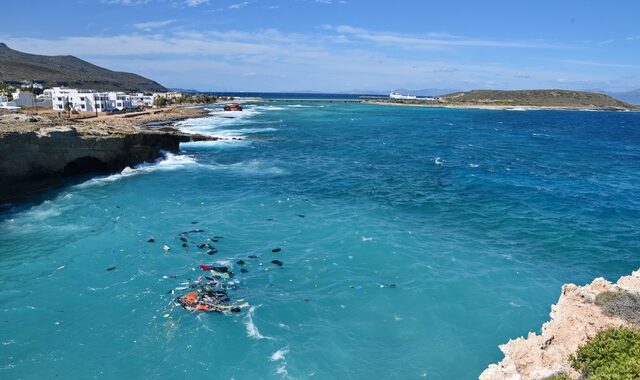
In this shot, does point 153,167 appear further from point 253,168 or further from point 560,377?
point 560,377

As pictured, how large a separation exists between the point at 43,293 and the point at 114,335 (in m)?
7.07

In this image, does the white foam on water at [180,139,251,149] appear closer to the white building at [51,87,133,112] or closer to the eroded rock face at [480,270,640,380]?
the white building at [51,87,133,112]

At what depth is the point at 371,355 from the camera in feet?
67.3

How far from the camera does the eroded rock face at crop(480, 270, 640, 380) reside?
1419 cm

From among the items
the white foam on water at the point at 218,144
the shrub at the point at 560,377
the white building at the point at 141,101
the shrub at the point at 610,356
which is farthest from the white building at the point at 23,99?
the shrub at the point at 610,356

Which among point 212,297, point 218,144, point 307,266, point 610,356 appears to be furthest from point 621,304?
point 218,144

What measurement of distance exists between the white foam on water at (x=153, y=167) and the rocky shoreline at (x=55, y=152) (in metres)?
1.18

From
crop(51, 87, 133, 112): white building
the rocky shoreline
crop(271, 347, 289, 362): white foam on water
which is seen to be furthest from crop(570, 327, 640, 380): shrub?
crop(51, 87, 133, 112): white building

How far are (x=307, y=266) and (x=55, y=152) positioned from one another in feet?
110

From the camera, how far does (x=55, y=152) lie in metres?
47.0

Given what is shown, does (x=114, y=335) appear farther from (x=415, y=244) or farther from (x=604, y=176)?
(x=604, y=176)

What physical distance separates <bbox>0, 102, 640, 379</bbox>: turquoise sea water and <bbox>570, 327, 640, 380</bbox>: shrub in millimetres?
6156

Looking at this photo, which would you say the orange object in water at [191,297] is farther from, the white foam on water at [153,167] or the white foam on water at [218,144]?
the white foam on water at [218,144]

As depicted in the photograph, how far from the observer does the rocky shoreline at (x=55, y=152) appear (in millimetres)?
42594
